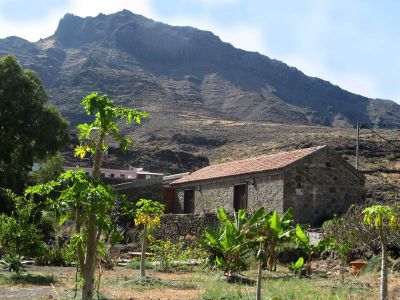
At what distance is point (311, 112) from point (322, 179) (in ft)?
388

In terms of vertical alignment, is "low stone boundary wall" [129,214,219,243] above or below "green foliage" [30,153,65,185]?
below

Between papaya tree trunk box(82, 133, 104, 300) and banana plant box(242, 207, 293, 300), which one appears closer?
papaya tree trunk box(82, 133, 104, 300)

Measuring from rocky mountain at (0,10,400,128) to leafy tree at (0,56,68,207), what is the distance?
63.0 metres

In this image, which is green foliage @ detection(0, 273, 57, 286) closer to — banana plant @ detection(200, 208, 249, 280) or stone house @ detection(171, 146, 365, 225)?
banana plant @ detection(200, 208, 249, 280)

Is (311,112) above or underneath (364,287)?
above

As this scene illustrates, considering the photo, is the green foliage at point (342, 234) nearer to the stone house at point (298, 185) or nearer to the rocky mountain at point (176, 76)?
the stone house at point (298, 185)

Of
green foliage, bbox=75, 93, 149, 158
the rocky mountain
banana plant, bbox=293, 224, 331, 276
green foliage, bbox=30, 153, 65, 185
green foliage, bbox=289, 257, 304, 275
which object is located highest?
the rocky mountain

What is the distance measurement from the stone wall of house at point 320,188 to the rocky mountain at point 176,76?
69691 mm

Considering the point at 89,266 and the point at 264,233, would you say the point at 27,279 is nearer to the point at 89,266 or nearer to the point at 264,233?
the point at 264,233

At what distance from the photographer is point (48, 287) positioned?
11266 mm

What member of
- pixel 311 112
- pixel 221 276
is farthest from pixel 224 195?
pixel 311 112

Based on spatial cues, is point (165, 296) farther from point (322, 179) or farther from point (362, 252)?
point (322, 179)

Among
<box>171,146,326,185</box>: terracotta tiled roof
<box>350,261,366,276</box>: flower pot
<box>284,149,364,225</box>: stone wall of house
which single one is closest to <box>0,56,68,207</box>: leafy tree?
<box>171,146,326,185</box>: terracotta tiled roof

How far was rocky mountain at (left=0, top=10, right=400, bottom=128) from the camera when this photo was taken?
108 meters
